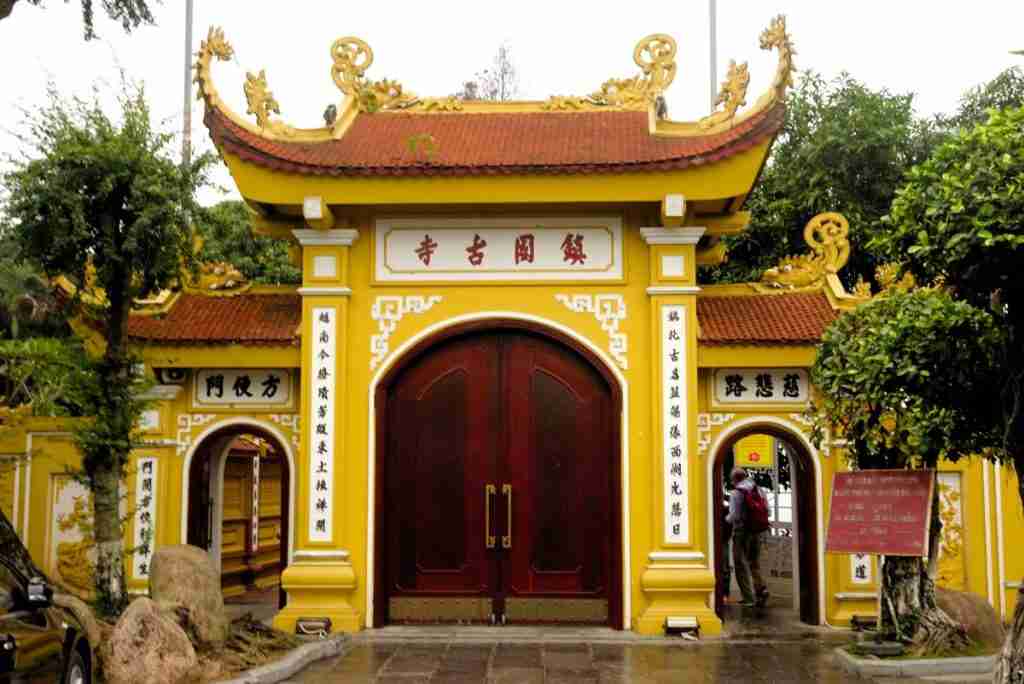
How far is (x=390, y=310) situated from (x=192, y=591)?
3.23 metres

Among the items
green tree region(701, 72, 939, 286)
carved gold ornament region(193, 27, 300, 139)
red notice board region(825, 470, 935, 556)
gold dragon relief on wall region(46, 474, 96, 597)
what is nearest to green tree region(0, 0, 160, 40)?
carved gold ornament region(193, 27, 300, 139)

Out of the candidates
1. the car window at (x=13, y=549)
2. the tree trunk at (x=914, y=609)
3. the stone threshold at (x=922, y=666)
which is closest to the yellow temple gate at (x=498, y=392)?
the tree trunk at (x=914, y=609)

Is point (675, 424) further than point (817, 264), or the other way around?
point (817, 264)

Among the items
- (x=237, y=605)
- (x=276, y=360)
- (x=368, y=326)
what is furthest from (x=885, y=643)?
(x=237, y=605)

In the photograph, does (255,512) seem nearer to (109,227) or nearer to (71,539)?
(71,539)

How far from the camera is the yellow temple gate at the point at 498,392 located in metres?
9.40

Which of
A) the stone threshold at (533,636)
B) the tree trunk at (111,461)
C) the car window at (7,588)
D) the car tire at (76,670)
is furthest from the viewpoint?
the stone threshold at (533,636)

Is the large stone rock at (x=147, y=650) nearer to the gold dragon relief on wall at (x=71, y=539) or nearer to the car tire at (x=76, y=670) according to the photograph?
the car tire at (x=76, y=670)

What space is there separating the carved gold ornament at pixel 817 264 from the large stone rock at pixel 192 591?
579cm

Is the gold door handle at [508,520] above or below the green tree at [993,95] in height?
below

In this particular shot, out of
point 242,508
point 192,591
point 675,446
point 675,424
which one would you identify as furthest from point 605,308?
point 242,508

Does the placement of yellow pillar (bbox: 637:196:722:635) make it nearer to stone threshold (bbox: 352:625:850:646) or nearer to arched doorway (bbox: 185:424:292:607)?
stone threshold (bbox: 352:625:850:646)

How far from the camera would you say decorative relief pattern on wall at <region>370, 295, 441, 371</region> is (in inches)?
384

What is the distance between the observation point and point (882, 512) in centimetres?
777
